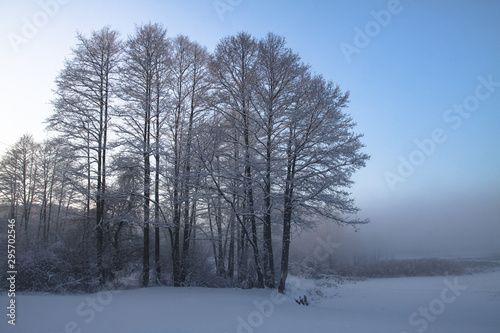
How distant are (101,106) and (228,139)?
24.0ft

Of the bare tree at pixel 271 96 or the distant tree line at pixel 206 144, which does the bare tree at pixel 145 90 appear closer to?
the distant tree line at pixel 206 144

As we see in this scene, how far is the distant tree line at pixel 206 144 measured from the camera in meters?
11.6

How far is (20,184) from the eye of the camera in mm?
24562

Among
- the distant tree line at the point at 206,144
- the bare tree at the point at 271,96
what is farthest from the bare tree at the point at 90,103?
the bare tree at the point at 271,96

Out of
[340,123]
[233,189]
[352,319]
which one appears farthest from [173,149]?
[352,319]

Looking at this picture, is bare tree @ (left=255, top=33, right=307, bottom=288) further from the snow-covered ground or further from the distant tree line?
the snow-covered ground

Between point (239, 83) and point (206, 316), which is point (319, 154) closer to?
point (239, 83)

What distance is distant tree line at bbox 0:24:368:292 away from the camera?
1156 centimetres

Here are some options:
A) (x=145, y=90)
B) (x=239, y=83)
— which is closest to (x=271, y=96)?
(x=239, y=83)

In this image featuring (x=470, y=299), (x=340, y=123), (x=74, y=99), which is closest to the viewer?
(x=340, y=123)

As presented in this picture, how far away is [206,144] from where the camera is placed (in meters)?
12.6

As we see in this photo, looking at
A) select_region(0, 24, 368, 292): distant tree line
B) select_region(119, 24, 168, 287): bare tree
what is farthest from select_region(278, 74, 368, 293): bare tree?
select_region(119, 24, 168, 287): bare tree

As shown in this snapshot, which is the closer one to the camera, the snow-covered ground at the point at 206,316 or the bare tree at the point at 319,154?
the snow-covered ground at the point at 206,316

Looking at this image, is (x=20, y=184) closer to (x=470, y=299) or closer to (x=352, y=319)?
(x=352, y=319)
